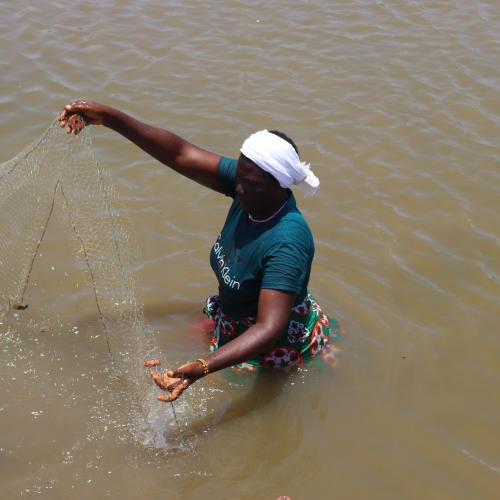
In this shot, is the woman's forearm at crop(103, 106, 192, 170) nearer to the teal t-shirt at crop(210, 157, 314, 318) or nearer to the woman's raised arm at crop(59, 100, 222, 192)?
the woman's raised arm at crop(59, 100, 222, 192)

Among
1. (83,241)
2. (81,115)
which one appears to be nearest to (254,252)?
(81,115)

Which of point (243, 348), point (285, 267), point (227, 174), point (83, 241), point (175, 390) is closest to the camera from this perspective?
point (175, 390)

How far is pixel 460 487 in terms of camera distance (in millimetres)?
3424

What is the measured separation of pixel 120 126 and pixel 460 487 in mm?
2418

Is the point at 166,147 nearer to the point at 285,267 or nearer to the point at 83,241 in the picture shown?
the point at 83,241

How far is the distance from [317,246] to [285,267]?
189cm

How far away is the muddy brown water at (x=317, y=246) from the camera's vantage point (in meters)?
3.51

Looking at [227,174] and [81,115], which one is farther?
[227,174]

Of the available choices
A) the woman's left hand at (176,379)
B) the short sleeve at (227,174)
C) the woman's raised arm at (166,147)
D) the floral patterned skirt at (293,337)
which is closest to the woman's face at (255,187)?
the short sleeve at (227,174)

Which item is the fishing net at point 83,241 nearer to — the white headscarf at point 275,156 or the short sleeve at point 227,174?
the short sleeve at point 227,174

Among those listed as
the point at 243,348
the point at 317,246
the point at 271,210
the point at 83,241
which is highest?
the point at 271,210

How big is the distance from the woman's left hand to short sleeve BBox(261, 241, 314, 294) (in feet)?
1.68

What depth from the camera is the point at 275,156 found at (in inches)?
123

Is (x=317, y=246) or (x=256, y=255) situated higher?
(x=256, y=255)
